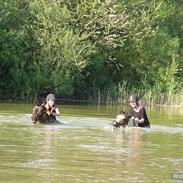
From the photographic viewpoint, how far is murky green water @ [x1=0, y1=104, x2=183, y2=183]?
473 inches

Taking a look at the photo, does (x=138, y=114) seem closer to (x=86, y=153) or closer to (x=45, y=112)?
(x=45, y=112)

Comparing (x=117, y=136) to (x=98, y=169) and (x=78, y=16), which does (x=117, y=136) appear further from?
(x=78, y=16)

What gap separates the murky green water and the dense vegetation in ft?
62.5

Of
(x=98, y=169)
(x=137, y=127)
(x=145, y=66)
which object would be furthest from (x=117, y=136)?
(x=145, y=66)

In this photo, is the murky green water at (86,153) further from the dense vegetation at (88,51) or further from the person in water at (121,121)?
the dense vegetation at (88,51)

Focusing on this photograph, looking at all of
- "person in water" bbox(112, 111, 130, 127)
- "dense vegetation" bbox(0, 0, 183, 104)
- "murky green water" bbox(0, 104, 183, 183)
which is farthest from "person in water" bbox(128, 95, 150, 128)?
"dense vegetation" bbox(0, 0, 183, 104)

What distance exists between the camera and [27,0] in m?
44.6

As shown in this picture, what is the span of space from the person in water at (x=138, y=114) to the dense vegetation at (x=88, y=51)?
18360 mm

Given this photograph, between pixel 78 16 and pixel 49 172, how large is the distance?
109ft

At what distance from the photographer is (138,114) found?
24.0 m

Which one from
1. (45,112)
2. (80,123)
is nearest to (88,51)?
(80,123)

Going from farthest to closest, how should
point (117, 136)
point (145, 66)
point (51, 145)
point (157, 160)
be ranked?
point (145, 66)
point (117, 136)
point (51, 145)
point (157, 160)

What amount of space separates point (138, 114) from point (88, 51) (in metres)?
19.6

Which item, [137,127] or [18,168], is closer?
[18,168]
